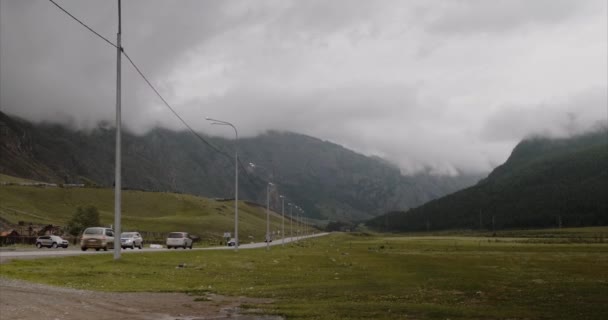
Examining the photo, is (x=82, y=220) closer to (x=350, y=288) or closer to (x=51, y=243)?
(x=51, y=243)

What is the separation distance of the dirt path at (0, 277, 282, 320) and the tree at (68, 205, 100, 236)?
500ft

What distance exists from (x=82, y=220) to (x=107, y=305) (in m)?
163

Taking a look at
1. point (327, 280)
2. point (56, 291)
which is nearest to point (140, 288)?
point (56, 291)

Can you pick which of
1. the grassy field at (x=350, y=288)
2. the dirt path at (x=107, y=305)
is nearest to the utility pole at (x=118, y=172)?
the grassy field at (x=350, y=288)

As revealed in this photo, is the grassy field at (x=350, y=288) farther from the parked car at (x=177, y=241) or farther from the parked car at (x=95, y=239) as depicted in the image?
the parked car at (x=177, y=241)

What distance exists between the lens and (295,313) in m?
19.3

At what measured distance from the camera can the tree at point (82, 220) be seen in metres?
171

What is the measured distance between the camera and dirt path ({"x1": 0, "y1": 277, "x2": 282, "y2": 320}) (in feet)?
62.0

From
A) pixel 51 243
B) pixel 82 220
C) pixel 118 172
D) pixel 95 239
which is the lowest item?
pixel 51 243

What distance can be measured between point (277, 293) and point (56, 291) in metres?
8.65

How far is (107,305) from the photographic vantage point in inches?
846

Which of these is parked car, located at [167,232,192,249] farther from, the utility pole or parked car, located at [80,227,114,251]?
the utility pole

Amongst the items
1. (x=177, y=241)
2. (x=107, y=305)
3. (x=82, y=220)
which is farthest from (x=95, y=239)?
(x=82, y=220)

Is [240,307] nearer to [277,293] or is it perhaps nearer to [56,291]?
[277,293]
